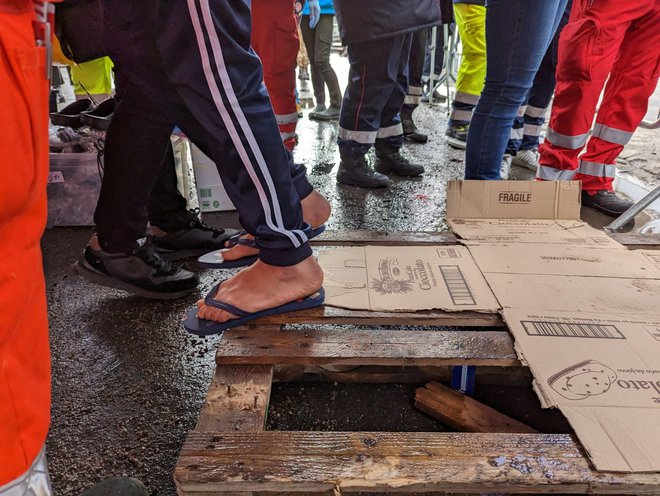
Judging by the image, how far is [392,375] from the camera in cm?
130

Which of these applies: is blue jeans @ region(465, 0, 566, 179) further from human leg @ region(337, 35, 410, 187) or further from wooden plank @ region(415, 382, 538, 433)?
wooden plank @ region(415, 382, 538, 433)

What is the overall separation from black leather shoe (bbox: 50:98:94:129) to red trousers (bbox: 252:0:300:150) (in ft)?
2.88

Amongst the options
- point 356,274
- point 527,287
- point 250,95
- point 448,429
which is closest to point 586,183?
point 527,287

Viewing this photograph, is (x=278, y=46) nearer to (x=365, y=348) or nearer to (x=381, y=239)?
(x=381, y=239)

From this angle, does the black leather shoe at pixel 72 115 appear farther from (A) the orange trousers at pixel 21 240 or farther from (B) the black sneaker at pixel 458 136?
(B) the black sneaker at pixel 458 136

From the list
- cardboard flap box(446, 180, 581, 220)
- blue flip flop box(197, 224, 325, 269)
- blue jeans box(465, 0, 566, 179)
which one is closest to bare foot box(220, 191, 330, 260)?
blue flip flop box(197, 224, 325, 269)

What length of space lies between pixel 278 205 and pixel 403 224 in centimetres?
125

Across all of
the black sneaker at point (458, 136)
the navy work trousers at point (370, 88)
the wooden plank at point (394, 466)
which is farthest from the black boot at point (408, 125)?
the wooden plank at point (394, 466)

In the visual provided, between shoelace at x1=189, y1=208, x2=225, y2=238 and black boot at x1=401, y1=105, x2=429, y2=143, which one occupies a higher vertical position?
black boot at x1=401, y1=105, x2=429, y2=143

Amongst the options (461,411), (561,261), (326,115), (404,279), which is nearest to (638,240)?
(561,261)

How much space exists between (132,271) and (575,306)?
1350mm

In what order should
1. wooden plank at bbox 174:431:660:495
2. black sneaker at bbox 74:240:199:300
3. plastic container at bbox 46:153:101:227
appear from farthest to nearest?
plastic container at bbox 46:153:101:227 → black sneaker at bbox 74:240:199:300 → wooden plank at bbox 174:431:660:495

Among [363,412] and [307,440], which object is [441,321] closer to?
[363,412]

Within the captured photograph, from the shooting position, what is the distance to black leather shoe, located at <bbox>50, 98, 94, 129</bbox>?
215 cm
